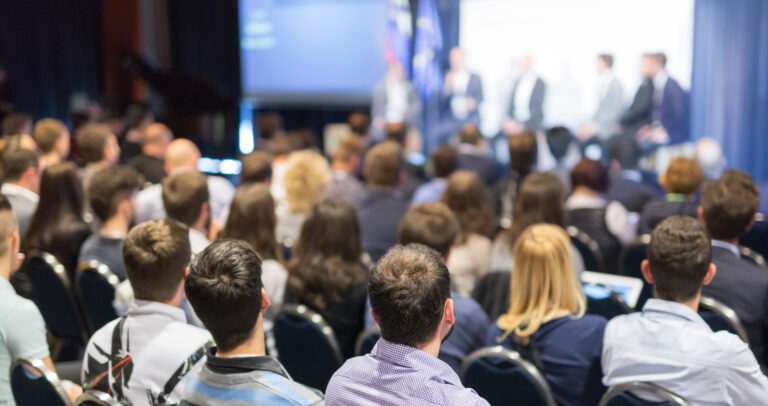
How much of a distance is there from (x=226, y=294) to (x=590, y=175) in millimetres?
3289

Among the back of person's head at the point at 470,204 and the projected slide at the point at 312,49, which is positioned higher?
the projected slide at the point at 312,49

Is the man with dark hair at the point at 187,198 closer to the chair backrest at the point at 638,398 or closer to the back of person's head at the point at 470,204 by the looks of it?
the back of person's head at the point at 470,204

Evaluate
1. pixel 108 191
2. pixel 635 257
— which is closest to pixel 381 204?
pixel 635 257

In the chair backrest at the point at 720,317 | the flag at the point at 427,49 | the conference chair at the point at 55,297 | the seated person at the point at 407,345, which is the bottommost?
the conference chair at the point at 55,297

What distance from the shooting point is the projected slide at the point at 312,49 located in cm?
1060

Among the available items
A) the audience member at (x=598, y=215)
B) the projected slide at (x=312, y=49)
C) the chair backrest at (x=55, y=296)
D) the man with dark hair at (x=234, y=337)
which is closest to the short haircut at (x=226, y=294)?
the man with dark hair at (x=234, y=337)

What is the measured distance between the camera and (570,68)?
8211 mm

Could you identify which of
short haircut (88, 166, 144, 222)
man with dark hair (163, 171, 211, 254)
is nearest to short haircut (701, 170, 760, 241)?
man with dark hair (163, 171, 211, 254)

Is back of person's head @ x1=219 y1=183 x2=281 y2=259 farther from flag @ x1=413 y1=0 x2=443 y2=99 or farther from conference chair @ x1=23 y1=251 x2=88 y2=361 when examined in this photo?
flag @ x1=413 y1=0 x2=443 y2=99

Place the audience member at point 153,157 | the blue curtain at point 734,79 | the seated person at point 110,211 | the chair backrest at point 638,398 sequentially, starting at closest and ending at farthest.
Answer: the chair backrest at point 638,398, the seated person at point 110,211, the audience member at point 153,157, the blue curtain at point 734,79

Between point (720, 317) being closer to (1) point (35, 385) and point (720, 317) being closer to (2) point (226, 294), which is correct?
(2) point (226, 294)

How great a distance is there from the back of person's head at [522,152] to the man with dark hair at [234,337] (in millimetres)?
4188

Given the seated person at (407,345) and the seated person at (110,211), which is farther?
the seated person at (110,211)

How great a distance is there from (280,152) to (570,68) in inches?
144
